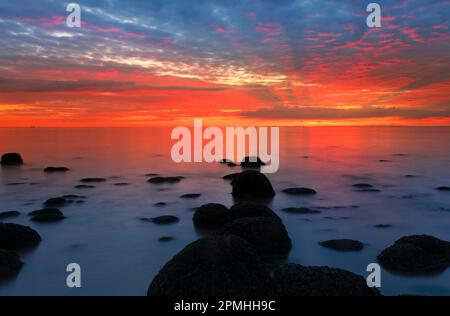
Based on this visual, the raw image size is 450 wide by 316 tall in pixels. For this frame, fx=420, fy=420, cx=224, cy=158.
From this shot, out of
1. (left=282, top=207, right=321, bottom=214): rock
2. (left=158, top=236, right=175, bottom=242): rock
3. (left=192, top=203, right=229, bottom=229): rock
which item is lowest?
(left=158, top=236, right=175, bottom=242): rock

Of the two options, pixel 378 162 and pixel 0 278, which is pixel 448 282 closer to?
pixel 0 278

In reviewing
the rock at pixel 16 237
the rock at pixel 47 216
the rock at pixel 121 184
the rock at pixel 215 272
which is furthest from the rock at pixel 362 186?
the rock at pixel 215 272

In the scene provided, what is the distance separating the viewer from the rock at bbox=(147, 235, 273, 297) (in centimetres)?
938

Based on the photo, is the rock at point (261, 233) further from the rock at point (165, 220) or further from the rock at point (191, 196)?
the rock at point (191, 196)

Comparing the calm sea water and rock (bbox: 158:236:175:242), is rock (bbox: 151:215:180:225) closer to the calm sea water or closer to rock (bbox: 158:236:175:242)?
the calm sea water

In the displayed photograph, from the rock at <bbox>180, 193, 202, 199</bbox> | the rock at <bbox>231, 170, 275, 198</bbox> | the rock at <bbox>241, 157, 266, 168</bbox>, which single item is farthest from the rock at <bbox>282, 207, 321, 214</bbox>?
the rock at <bbox>241, 157, 266, 168</bbox>

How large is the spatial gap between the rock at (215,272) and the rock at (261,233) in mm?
5724

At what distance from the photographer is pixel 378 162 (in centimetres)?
6181

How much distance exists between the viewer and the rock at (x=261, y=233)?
15961 mm

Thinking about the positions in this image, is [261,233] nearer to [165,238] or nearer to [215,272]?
[165,238]

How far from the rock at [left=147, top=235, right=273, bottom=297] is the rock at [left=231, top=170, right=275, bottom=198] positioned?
19.4m

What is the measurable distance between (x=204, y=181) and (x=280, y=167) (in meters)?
17.3

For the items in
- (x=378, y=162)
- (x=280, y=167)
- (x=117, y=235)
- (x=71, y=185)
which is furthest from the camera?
(x=378, y=162)
